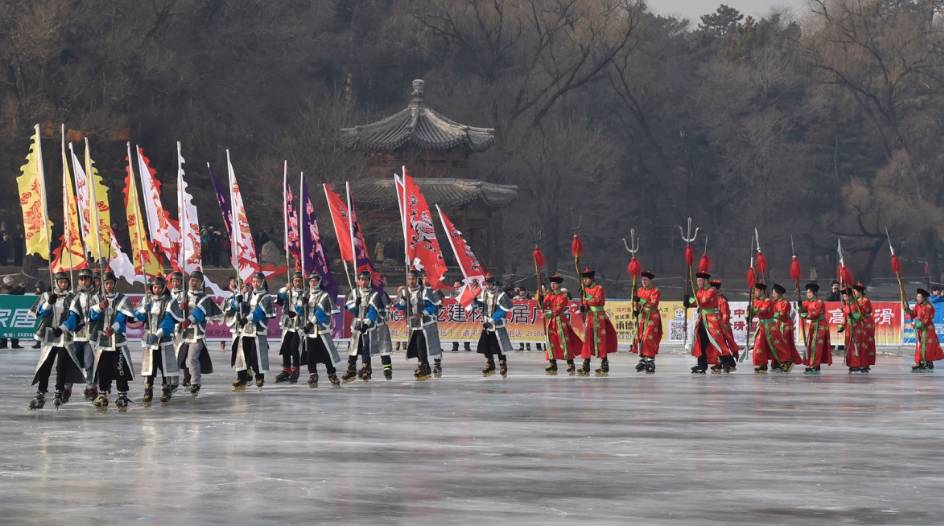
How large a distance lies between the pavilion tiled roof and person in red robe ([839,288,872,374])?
3282 centimetres

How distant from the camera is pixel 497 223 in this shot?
218 ft

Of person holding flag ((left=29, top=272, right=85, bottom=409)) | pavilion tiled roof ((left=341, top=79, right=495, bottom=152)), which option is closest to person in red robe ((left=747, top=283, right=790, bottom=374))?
person holding flag ((left=29, top=272, right=85, bottom=409))

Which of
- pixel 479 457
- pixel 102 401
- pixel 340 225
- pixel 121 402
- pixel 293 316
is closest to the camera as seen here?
pixel 479 457

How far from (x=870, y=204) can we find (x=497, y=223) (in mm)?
17244

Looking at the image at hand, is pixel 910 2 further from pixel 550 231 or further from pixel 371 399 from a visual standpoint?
pixel 371 399

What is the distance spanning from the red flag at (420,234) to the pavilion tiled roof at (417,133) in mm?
32847

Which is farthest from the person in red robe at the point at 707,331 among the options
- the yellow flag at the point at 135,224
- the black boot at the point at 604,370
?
the yellow flag at the point at 135,224

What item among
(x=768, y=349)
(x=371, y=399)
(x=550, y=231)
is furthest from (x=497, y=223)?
(x=371, y=399)

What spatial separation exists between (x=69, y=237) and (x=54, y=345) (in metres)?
2.95

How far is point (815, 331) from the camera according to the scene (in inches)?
1126

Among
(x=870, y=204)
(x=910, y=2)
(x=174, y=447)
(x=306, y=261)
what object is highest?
(x=910, y=2)

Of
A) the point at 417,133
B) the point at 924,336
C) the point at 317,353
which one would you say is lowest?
the point at 317,353

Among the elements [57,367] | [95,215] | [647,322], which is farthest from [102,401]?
[647,322]

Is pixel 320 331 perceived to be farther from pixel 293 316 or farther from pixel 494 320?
pixel 494 320
